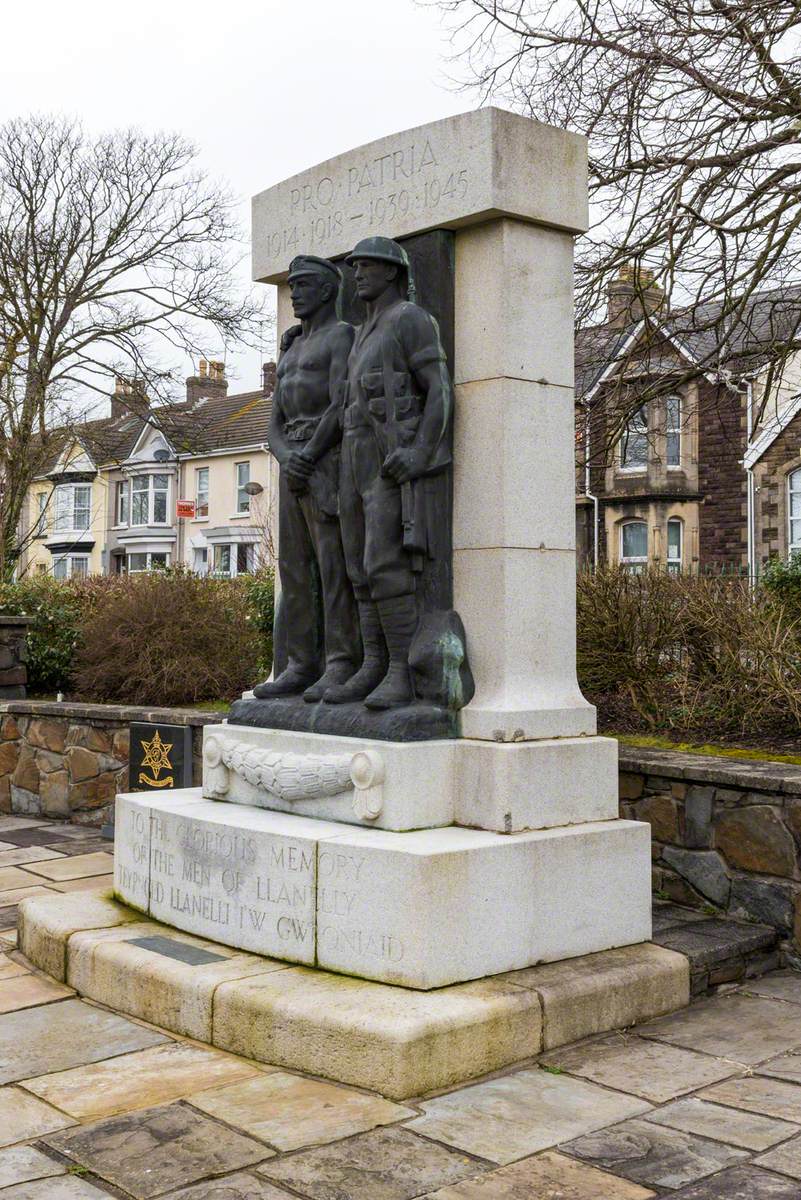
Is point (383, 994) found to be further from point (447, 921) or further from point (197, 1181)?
point (197, 1181)

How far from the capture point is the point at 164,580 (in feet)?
38.9

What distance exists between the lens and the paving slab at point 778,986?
16.6 ft

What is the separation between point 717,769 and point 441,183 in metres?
2.98

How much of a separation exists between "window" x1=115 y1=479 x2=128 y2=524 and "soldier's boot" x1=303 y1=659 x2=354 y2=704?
40.3 m

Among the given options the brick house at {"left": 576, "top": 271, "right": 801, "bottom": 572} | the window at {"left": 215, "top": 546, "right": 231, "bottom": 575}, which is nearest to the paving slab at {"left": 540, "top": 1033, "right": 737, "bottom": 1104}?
the brick house at {"left": 576, "top": 271, "right": 801, "bottom": 572}

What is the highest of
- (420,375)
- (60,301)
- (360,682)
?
(60,301)

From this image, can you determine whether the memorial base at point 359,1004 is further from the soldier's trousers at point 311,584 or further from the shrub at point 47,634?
the shrub at point 47,634

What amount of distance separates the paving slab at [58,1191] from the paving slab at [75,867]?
13.7 ft

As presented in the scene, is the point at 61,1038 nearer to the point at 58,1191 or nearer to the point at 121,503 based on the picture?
the point at 58,1191

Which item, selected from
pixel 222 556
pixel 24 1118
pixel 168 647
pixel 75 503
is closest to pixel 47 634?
pixel 168 647

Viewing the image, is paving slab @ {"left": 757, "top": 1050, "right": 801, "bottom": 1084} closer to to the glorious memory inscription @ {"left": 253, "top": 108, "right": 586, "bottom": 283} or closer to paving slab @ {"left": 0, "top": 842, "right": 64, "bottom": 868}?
to the glorious memory inscription @ {"left": 253, "top": 108, "right": 586, "bottom": 283}

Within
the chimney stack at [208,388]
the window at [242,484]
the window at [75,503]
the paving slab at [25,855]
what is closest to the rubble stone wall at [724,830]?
the paving slab at [25,855]

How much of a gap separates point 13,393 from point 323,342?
16.8m

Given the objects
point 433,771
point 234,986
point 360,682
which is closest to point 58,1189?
point 234,986
